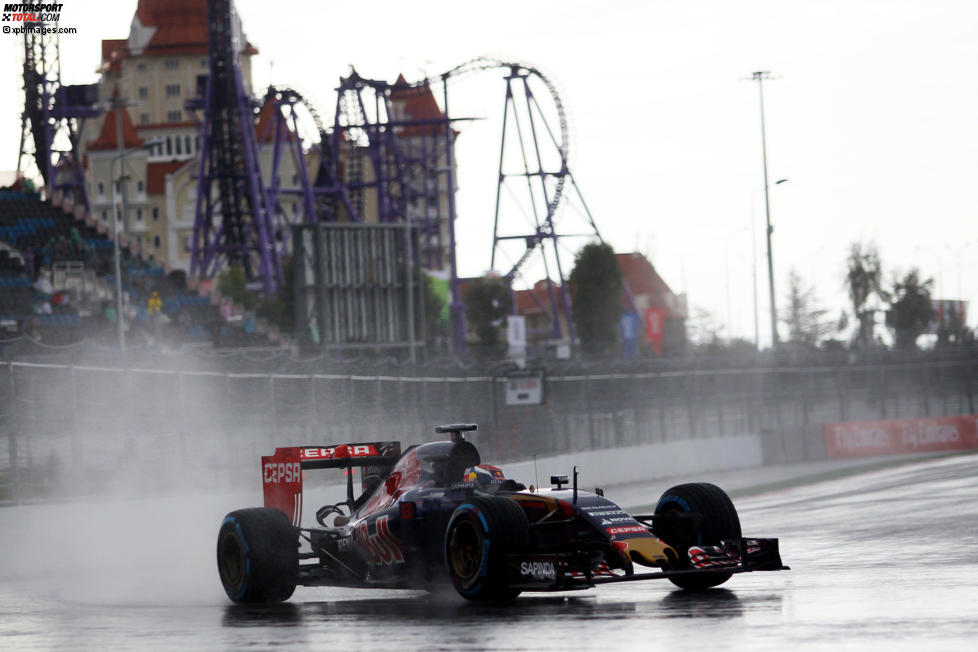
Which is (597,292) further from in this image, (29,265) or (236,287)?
(29,265)

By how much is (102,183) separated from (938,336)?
70.9 m

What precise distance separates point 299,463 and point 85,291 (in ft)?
136

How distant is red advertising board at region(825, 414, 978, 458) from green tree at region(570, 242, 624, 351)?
139 ft

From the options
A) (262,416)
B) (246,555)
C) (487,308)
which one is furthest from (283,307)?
(246,555)

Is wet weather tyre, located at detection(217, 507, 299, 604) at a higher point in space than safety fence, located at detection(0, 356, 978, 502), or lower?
lower

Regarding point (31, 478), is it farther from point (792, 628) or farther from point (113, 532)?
point (792, 628)

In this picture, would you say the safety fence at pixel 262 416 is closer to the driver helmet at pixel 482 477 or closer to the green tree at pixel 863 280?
the driver helmet at pixel 482 477

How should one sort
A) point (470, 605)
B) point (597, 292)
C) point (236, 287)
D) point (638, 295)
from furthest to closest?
point (638, 295) < point (236, 287) < point (597, 292) < point (470, 605)

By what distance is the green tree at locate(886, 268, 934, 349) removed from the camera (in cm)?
10006

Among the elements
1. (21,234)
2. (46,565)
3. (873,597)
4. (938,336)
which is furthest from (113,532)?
(938,336)

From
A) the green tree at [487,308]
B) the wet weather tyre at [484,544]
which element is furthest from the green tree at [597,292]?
the wet weather tyre at [484,544]

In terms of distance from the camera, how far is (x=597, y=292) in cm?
9050

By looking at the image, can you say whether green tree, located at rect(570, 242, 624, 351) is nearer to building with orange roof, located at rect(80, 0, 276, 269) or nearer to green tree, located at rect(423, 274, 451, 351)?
green tree, located at rect(423, 274, 451, 351)

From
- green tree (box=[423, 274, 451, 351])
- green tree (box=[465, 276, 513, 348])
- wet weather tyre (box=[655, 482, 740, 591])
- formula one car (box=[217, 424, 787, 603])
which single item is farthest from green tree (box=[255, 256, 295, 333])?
wet weather tyre (box=[655, 482, 740, 591])
